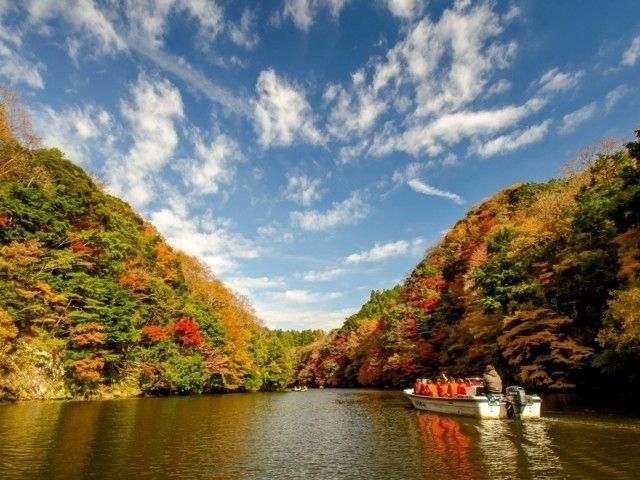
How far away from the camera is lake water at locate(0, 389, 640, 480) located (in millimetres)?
12625

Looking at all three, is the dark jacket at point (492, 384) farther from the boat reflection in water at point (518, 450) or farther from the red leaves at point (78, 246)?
the red leaves at point (78, 246)

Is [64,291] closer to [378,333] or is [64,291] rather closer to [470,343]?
[470,343]

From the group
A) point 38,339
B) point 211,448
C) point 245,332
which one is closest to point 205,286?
point 245,332

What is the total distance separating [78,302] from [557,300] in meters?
34.9

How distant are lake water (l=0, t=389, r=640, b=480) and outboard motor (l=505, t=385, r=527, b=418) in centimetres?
92

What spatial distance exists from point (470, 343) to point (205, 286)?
123 ft

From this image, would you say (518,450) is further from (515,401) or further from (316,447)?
(515,401)

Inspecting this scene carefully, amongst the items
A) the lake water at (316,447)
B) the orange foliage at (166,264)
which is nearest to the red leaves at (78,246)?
the lake water at (316,447)

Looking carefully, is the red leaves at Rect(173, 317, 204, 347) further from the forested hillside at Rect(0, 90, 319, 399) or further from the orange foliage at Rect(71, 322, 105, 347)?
the orange foliage at Rect(71, 322, 105, 347)

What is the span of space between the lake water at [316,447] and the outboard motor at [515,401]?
0.92m

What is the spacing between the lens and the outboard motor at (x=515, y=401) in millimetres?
22562

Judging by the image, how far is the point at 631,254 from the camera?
82.2 ft

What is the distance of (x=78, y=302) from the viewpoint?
37969 millimetres

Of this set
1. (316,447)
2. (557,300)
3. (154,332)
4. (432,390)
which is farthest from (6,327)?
(557,300)
